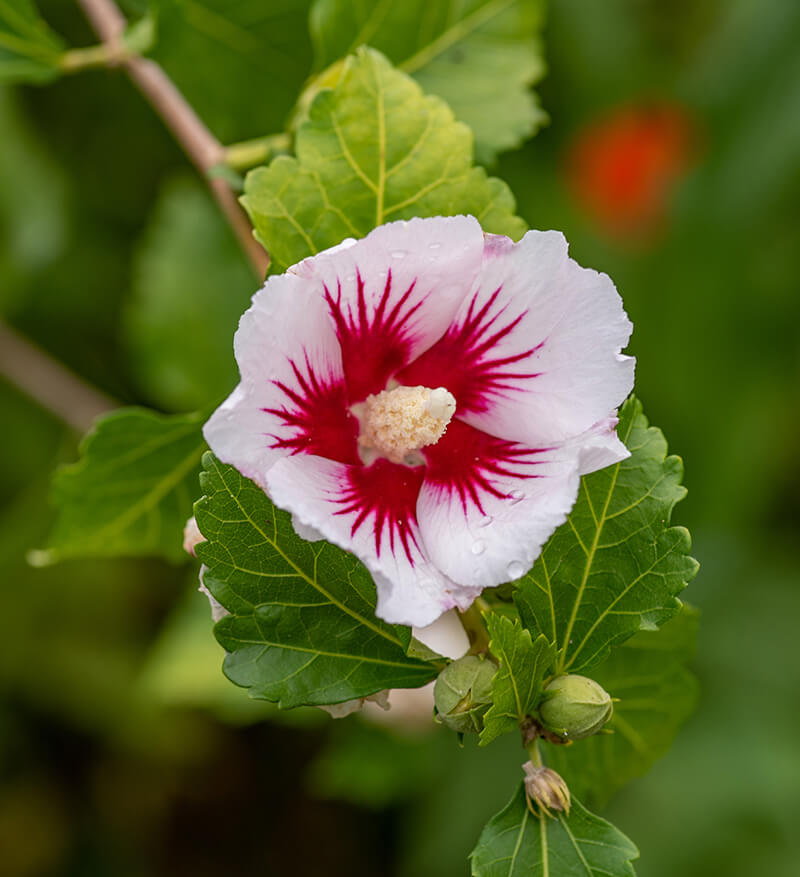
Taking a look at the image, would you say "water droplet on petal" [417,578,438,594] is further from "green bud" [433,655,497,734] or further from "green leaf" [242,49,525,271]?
"green leaf" [242,49,525,271]

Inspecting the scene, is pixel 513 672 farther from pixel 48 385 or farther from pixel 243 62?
pixel 48 385

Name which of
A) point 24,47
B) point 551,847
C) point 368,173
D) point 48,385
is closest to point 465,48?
point 368,173

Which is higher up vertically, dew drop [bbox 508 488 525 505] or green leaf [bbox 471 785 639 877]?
dew drop [bbox 508 488 525 505]

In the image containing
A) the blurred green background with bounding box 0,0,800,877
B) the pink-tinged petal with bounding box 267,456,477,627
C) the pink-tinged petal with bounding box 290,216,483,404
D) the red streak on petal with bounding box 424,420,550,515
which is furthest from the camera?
the blurred green background with bounding box 0,0,800,877

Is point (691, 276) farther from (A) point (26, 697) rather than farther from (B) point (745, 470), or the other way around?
(A) point (26, 697)

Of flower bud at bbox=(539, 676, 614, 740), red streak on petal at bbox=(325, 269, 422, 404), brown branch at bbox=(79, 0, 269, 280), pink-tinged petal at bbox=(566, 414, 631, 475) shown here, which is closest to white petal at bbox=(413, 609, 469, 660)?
flower bud at bbox=(539, 676, 614, 740)

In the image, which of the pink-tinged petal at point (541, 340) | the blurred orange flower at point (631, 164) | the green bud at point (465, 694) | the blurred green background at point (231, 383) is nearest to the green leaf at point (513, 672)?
the green bud at point (465, 694)
